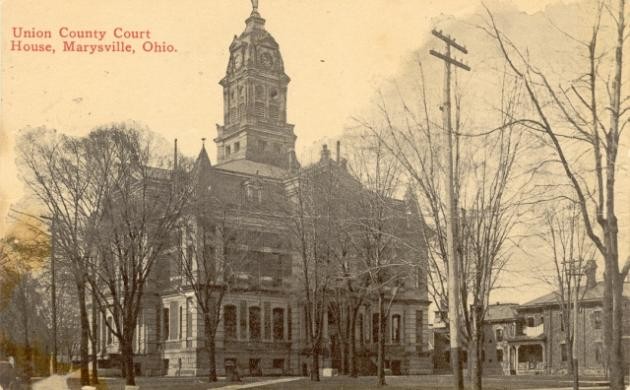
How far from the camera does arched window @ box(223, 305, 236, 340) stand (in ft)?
131

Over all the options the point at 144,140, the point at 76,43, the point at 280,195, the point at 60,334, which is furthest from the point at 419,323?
the point at 76,43

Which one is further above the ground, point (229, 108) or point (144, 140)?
point (229, 108)

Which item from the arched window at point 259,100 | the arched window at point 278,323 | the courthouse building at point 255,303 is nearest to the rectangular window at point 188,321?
the courthouse building at point 255,303

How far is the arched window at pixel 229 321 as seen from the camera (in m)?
39.8

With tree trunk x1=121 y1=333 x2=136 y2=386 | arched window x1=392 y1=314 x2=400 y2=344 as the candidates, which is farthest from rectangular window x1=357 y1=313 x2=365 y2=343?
tree trunk x1=121 y1=333 x2=136 y2=386

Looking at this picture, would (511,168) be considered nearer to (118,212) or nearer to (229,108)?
(118,212)

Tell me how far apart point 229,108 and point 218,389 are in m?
29.8

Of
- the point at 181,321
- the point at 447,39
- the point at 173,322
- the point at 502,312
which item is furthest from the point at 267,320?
the point at 502,312

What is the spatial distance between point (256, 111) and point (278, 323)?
15.4m

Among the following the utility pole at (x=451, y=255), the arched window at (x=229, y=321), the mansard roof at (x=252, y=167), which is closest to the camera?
the utility pole at (x=451, y=255)

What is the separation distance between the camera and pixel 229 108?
5259 centimetres

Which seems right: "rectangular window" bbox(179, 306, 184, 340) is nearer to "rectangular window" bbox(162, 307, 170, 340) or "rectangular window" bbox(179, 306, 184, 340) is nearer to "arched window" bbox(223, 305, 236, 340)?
"rectangular window" bbox(162, 307, 170, 340)

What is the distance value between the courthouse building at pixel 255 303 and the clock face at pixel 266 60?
6cm

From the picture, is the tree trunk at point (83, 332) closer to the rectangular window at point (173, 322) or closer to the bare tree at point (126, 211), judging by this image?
the bare tree at point (126, 211)
